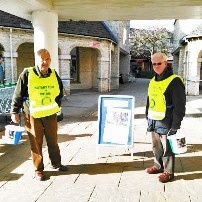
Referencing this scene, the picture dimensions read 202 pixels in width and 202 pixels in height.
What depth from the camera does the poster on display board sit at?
541 centimetres

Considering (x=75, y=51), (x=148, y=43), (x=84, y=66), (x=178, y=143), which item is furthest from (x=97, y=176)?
(x=148, y=43)

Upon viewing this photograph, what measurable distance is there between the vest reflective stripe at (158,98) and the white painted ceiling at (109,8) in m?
3.41

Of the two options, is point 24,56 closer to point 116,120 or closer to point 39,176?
point 116,120

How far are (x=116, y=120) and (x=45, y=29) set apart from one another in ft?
13.0

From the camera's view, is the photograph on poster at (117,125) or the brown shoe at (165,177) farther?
the photograph on poster at (117,125)

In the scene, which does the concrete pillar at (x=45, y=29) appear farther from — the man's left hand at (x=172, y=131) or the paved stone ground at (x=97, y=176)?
the man's left hand at (x=172, y=131)

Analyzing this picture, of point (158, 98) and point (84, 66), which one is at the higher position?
point (84, 66)

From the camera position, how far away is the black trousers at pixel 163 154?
444 cm

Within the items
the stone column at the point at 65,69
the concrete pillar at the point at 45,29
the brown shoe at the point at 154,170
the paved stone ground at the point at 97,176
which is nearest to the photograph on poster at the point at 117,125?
the paved stone ground at the point at 97,176

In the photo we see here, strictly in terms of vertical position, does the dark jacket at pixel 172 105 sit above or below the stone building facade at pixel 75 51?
below

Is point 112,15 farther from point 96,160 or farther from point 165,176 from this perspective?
point 165,176

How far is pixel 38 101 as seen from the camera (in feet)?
14.6

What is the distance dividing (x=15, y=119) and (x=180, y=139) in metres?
2.63

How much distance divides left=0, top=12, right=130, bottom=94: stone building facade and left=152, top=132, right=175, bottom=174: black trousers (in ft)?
38.1
